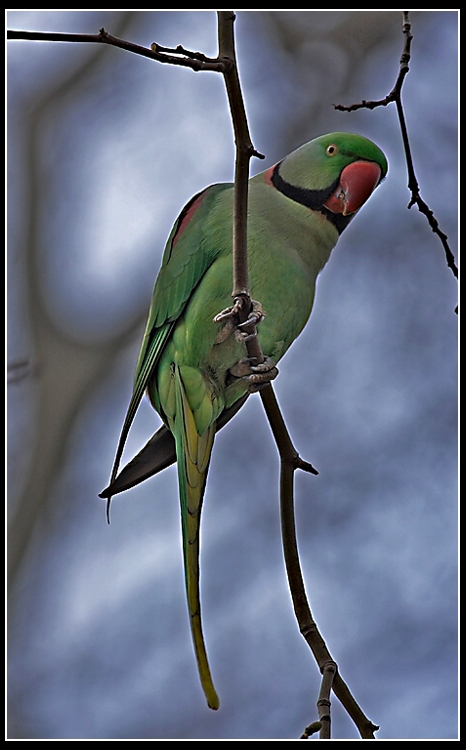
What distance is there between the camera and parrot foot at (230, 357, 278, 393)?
73.1 inches

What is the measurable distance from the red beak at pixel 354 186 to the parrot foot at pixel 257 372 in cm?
59

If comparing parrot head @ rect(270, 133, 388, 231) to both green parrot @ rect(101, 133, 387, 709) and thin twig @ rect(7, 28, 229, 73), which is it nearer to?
green parrot @ rect(101, 133, 387, 709)

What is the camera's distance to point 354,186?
85.3 inches

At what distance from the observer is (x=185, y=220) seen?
221 centimetres

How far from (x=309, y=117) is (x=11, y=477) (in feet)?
7.76

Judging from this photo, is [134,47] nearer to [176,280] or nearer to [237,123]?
[237,123]

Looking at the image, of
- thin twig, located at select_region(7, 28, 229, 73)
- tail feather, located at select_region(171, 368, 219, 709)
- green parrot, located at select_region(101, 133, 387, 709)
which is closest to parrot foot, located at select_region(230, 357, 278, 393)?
green parrot, located at select_region(101, 133, 387, 709)

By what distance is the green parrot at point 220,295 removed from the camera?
197cm

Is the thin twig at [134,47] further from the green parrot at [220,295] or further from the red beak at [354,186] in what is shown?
the red beak at [354,186]

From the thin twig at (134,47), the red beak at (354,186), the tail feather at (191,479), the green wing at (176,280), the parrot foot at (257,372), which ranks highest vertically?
the red beak at (354,186)

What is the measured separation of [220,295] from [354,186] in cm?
54

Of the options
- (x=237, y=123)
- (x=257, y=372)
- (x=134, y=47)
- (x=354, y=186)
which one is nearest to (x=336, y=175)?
(x=354, y=186)

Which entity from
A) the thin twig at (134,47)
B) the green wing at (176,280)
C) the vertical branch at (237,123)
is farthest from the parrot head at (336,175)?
the thin twig at (134,47)
